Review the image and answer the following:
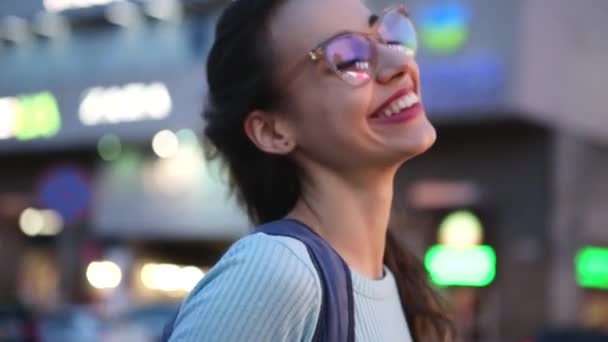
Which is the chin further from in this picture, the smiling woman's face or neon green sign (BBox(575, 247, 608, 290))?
→ neon green sign (BBox(575, 247, 608, 290))

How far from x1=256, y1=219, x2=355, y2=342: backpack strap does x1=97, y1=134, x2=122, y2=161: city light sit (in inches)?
801

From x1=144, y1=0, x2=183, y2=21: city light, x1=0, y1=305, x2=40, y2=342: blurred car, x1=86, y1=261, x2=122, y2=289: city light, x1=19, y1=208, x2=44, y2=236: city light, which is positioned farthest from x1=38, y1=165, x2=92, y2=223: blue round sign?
x1=19, y1=208, x2=44, y2=236: city light

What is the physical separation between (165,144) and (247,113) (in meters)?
19.4

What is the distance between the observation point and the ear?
1.82 metres

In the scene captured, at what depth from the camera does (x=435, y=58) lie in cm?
1588

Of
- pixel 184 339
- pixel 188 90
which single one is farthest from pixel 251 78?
pixel 188 90

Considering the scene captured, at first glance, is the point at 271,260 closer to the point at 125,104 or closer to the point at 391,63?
the point at 391,63

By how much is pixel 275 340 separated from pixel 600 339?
10.6 ft

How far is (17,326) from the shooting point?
374 inches

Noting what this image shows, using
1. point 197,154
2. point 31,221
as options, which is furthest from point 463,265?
point 31,221

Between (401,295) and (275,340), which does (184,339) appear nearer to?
(275,340)

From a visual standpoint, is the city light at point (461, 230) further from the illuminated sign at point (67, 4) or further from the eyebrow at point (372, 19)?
the eyebrow at point (372, 19)

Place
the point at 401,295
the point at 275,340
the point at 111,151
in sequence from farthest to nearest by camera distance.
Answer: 1. the point at 111,151
2. the point at 401,295
3. the point at 275,340

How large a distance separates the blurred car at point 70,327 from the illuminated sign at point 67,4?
11.7 m
